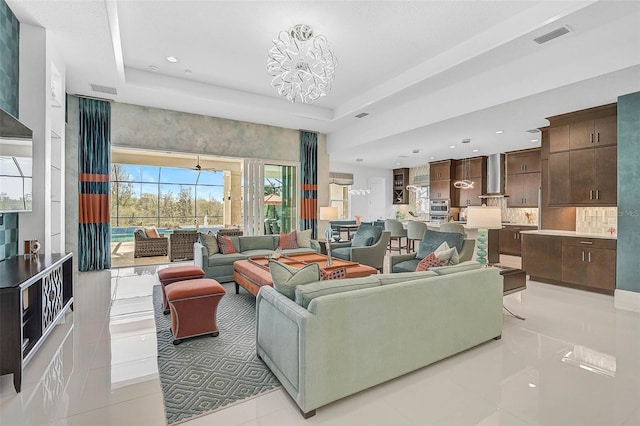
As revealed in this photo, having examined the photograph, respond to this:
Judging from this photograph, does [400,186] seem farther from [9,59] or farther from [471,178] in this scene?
[9,59]

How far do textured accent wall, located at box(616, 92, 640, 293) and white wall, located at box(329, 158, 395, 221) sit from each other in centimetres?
809

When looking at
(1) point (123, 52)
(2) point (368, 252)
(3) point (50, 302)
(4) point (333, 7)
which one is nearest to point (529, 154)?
(2) point (368, 252)

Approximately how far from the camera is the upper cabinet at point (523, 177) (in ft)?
27.2

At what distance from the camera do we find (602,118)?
4922 millimetres

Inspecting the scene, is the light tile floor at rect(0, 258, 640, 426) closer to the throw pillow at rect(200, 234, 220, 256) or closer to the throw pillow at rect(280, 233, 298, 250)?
the throw pillow at rect(200, 234, 220, 256)

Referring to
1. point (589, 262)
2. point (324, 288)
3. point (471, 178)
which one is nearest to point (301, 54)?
point (324, 288)

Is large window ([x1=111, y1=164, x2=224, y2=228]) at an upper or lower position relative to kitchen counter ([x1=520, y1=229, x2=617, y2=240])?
upper

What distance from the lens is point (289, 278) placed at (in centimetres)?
238

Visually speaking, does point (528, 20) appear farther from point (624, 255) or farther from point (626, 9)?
point (624, 255)

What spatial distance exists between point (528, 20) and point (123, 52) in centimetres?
540

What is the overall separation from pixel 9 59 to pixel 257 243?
4.17 meters

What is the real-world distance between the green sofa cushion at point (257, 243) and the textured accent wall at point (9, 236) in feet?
10.3

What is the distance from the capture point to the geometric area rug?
209cm

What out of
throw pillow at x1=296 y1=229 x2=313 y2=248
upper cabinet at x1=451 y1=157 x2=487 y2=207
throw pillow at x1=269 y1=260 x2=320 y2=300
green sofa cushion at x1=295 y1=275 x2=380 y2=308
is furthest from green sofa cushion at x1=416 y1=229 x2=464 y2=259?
upper cabinet at x1=451 y1=157 x2=487 y2=207
